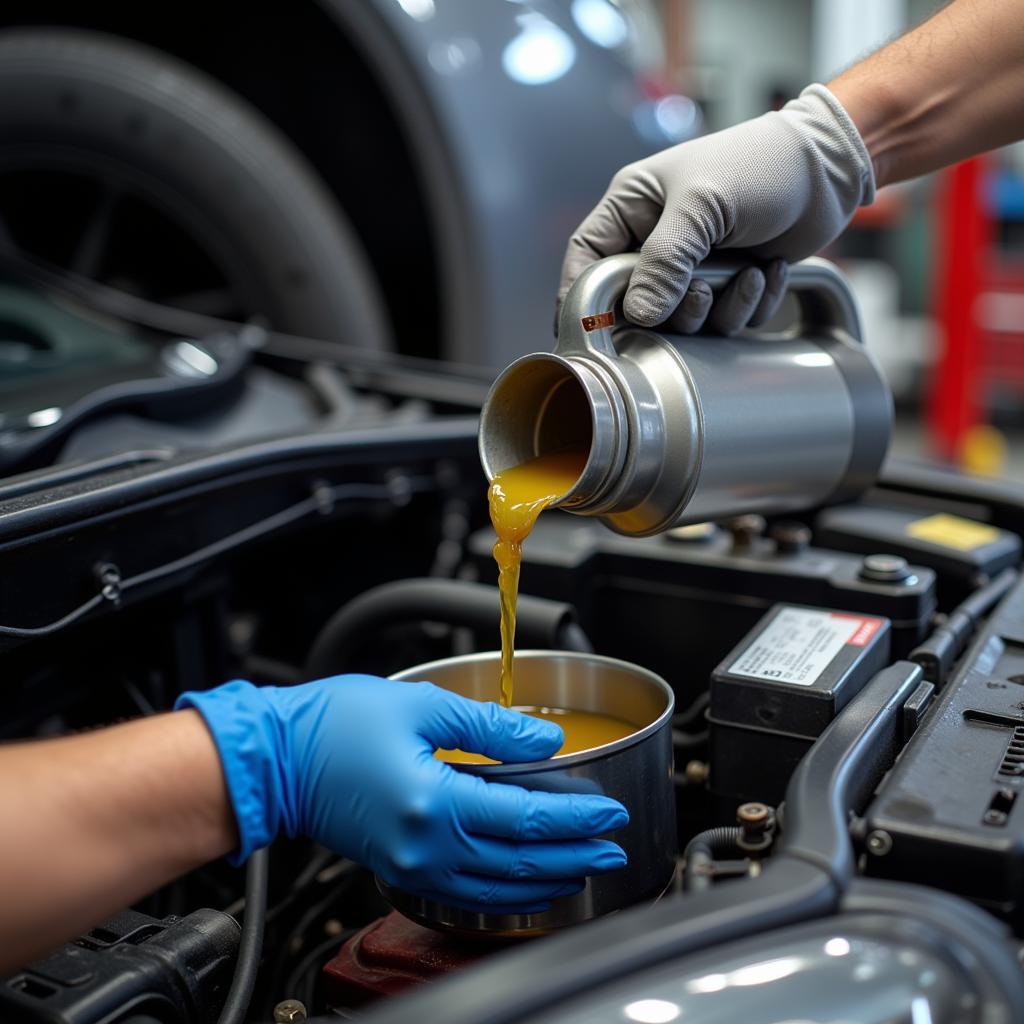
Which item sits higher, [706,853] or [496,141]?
[496,141]

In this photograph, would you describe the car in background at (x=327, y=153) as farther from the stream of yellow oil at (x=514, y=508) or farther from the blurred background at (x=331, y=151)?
the stream of yellow oil at (x=514, y=508)

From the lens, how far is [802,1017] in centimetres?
52

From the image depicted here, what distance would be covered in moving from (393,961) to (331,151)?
1.55m

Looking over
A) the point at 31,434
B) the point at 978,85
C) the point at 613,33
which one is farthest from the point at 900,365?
the point at 31,434

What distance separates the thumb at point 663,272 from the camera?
2.90 feet

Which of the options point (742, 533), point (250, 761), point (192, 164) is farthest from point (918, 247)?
point (250, 761)

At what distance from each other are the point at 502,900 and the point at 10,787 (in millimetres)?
287

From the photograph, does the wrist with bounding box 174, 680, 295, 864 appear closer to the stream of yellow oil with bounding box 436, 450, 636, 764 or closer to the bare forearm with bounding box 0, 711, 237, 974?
the bare forearm with bounding box 0, 711, 237, 974

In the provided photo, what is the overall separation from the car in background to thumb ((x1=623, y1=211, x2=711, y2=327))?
1006 mm

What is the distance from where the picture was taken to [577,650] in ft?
3.35

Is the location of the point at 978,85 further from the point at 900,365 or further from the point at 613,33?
the point at 900,365

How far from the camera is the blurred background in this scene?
1.72 meters

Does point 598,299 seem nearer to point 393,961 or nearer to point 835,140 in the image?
point 835,140

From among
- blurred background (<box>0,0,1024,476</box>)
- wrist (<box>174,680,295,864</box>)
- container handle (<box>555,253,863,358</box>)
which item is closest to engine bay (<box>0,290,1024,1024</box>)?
wrist (<box>174,680,295,864</box>)
